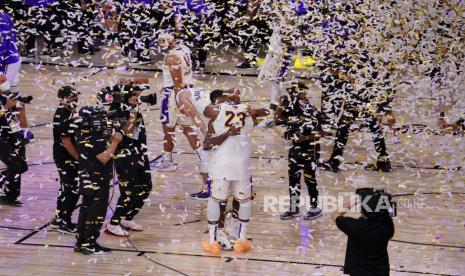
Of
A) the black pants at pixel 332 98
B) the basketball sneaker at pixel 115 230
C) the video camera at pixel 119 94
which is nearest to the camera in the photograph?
the video camera at pixel 119 94

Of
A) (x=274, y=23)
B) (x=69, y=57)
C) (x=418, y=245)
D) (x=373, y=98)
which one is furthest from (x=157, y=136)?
(x=69, y=57)

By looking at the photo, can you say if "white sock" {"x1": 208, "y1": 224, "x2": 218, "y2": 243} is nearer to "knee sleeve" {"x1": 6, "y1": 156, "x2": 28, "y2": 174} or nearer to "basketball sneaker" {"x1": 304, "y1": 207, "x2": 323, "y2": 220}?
"basketball sneaker" {"x1": 304, "y1": 207, "x2": 323, "y2": 220}

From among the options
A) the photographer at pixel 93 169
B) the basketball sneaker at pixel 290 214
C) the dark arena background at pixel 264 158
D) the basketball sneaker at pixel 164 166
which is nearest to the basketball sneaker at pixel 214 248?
the dark arena background at pixel 264 158

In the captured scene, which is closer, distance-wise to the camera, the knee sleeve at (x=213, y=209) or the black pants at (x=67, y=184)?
the knee sleeve at (x=213, y=209)

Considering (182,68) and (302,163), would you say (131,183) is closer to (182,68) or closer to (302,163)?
(302,163)

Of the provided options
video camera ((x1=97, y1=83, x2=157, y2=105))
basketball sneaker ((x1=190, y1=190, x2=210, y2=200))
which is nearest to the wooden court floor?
basketball sneaker ((x1=190, y1=190, x2=210, y2=200))

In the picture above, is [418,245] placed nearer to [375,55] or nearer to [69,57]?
[375,55]

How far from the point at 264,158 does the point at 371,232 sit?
20.4 ft

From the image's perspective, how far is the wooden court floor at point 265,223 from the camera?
852 centimetres

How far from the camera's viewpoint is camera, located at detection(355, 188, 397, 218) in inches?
260

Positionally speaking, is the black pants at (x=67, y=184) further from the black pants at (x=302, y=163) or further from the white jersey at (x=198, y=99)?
the black pants at (x=302, y=163)

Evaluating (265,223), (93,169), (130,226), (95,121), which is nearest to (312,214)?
(265,223)

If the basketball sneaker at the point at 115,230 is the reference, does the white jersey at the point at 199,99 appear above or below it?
above

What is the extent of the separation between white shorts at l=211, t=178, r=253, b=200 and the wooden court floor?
2.24ft
